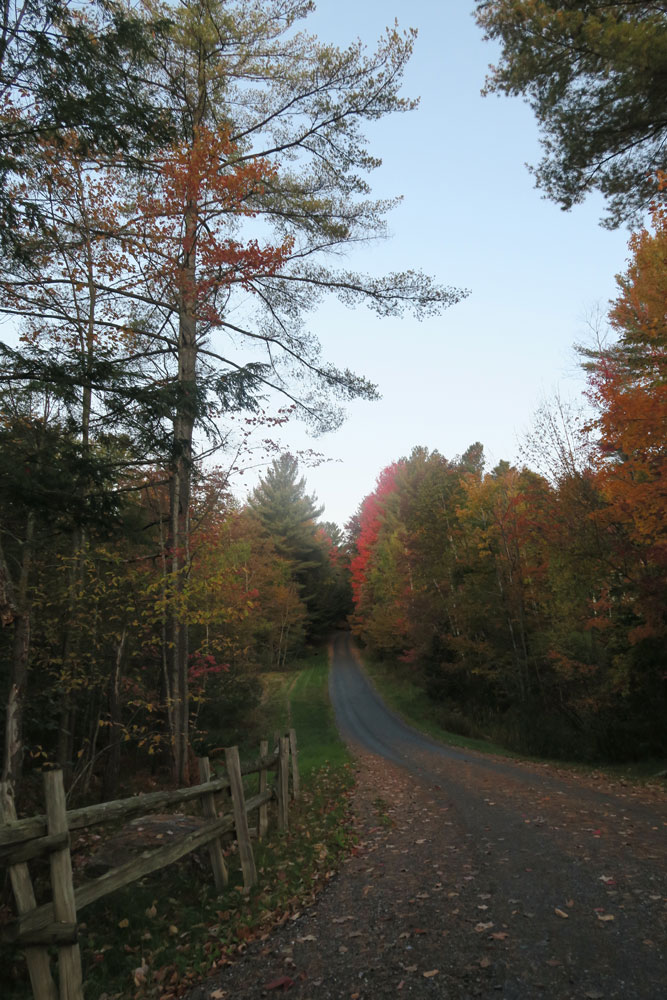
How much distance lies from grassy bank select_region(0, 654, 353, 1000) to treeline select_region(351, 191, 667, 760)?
9408mm

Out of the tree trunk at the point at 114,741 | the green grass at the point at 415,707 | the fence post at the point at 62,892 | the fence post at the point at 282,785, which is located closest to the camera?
the fence post at the point at 62,892

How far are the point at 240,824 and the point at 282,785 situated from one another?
95.9 inches

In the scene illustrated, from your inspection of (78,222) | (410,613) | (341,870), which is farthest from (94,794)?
(410,613)

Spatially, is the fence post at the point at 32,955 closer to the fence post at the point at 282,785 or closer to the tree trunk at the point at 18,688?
the fence post at the point at 282,785

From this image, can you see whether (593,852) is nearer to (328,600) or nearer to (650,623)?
(650,623)

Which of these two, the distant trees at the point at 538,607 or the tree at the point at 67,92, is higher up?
the tree at the point at 67,92

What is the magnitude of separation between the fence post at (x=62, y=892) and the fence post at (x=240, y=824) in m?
2.60

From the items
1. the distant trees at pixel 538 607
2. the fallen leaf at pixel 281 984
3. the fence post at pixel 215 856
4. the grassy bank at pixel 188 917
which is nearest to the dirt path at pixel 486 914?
the fallen leaf at pixel 281 984

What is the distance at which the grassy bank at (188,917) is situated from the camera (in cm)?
451

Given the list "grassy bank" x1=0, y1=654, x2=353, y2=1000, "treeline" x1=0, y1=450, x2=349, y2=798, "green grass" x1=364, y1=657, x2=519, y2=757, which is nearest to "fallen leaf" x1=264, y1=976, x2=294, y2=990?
"grassy bank" x1=0, y1=654, x2=353, y2=1000

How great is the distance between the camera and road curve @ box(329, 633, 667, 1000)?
3764 mm

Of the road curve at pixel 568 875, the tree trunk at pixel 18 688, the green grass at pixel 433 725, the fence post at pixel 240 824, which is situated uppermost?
the tree trunk at pixel 18 688

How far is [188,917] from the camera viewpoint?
18.0 feet

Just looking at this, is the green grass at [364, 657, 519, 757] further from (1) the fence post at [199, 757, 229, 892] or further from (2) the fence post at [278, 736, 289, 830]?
(1) the fence post at [199, 757, 229, 892]
